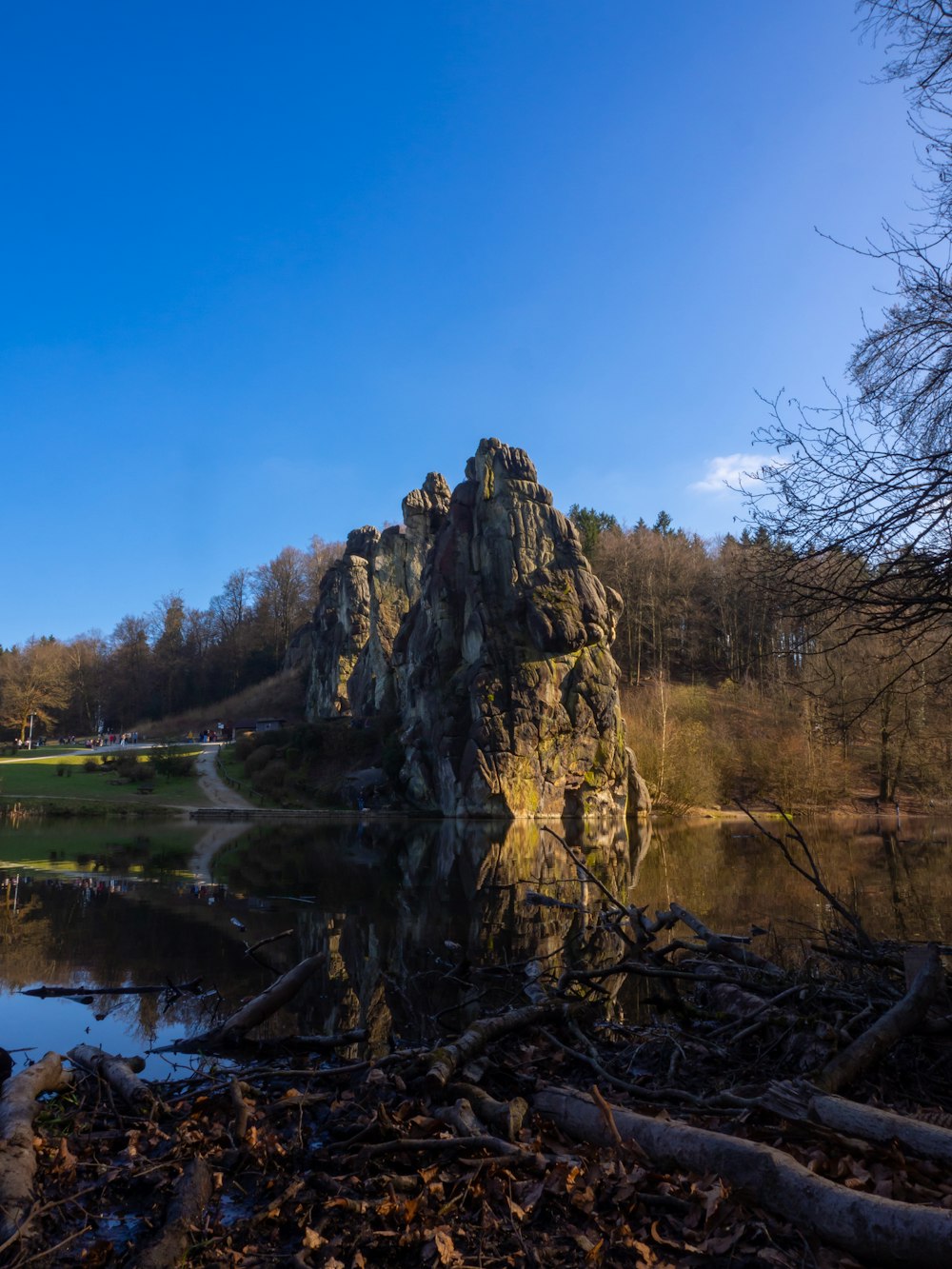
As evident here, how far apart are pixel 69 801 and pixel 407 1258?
55197mm

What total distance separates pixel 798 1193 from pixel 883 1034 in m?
1.79

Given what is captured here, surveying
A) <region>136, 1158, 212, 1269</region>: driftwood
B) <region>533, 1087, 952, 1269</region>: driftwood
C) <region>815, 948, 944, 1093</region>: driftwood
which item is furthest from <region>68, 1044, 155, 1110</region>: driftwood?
<region>815, 948, 944, 1093</region>: driftwood

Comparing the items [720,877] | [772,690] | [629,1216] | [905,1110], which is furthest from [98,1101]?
[772,690]

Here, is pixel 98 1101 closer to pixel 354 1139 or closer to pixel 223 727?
pixel 354 1139

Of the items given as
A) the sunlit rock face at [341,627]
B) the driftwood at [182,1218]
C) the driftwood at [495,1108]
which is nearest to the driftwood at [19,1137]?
the driftwood at [182,1218]

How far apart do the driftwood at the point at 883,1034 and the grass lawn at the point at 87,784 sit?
54.0 m

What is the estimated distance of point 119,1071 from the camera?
534 cm

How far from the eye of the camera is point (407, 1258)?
3297 millimetres

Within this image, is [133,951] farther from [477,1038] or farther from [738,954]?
→ [738,954]

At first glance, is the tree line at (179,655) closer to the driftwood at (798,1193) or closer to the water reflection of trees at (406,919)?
the water reflection of trees at (406,919)

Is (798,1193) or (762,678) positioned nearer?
(798,1193)

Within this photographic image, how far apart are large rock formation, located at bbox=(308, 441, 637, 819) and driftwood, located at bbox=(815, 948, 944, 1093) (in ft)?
151

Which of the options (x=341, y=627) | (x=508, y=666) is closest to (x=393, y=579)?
(x=341, y=627)

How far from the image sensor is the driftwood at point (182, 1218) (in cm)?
333
